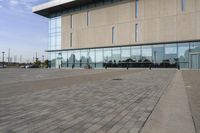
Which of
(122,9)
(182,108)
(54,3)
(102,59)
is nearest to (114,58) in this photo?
(102,59)

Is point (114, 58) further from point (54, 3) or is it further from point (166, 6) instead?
point (54, 3)

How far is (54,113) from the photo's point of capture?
5086 millimetres

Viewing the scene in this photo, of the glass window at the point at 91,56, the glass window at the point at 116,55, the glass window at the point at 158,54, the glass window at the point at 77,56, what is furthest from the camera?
the glass window at the point at 77,56

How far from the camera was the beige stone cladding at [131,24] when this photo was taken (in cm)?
3500

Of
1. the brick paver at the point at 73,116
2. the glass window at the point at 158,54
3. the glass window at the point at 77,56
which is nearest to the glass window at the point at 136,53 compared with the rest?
the glass window at the point at 158,54

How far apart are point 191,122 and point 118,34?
3953 centimetres

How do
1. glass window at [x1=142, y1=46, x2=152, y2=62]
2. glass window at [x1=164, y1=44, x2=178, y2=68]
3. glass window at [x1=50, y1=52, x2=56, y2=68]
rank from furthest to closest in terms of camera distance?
glass window at [x1=50, y1=52, x2=56, y2=68] → glass window at [x1=142, y1=46, x2=152, y2=62] → glass window at [x1=164, y1=44, x2=178, y2=68]

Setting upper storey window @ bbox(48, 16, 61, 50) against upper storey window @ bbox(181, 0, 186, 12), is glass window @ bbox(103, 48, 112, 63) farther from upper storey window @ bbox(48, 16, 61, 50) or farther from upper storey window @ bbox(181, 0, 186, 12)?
upper storey window @ bbox(181, 0, 186, 12)

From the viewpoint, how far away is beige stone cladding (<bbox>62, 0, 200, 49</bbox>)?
35.0 m

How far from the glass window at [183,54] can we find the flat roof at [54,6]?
2521cm

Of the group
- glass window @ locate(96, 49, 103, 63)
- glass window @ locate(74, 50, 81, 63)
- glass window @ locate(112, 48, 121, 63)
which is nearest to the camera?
glass window @ locate(112, 48, 121, 63)

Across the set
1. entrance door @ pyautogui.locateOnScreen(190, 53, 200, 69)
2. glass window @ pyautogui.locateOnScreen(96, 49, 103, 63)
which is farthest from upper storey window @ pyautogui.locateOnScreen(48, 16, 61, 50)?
entrance door @ pyautogui.locateOnScreen(190, 53, 200, 69)

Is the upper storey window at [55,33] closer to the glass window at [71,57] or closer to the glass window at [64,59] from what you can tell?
the glass window at [64,59]

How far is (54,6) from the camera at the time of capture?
165 ft
